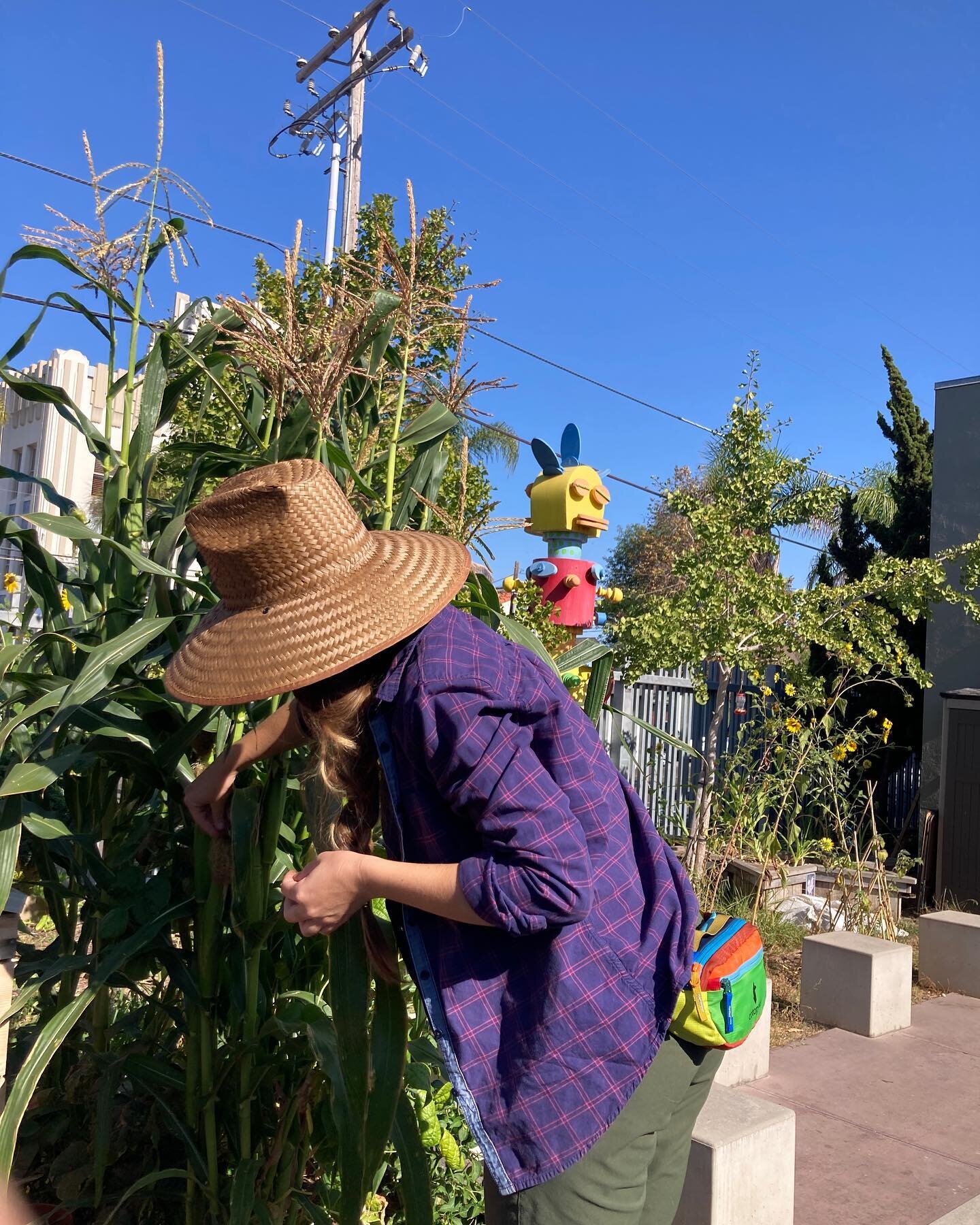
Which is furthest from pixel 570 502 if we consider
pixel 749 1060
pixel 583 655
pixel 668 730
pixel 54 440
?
pixel 54 440

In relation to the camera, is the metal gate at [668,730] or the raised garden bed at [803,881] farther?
the metal gate at [668,730]

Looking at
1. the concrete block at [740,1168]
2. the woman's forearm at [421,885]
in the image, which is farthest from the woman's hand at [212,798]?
the concrete block at [740,1168]

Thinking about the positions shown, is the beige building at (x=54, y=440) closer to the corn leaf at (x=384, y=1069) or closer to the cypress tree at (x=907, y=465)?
the cypress tree at (x=907, y=465)

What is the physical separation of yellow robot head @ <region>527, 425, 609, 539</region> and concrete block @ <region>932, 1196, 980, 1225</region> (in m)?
4.77

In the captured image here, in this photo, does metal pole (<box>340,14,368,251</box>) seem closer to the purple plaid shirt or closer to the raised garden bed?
the raised garden bed

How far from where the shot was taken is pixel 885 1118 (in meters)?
3.59

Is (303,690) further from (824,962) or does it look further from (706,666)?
(706,666)

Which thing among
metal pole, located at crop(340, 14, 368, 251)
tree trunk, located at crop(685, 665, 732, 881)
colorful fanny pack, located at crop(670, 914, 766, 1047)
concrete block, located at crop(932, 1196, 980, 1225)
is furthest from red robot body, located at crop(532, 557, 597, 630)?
metal pole, located at crop(340, 14, 368, 251)

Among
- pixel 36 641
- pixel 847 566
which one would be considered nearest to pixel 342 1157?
pixel 36 641

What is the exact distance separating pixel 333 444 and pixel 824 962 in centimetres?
385

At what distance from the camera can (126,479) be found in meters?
1.99

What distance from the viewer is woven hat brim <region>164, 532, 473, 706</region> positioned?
133 centimetres

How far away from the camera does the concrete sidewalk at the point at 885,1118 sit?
116 inches

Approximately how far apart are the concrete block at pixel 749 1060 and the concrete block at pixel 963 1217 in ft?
2.87
